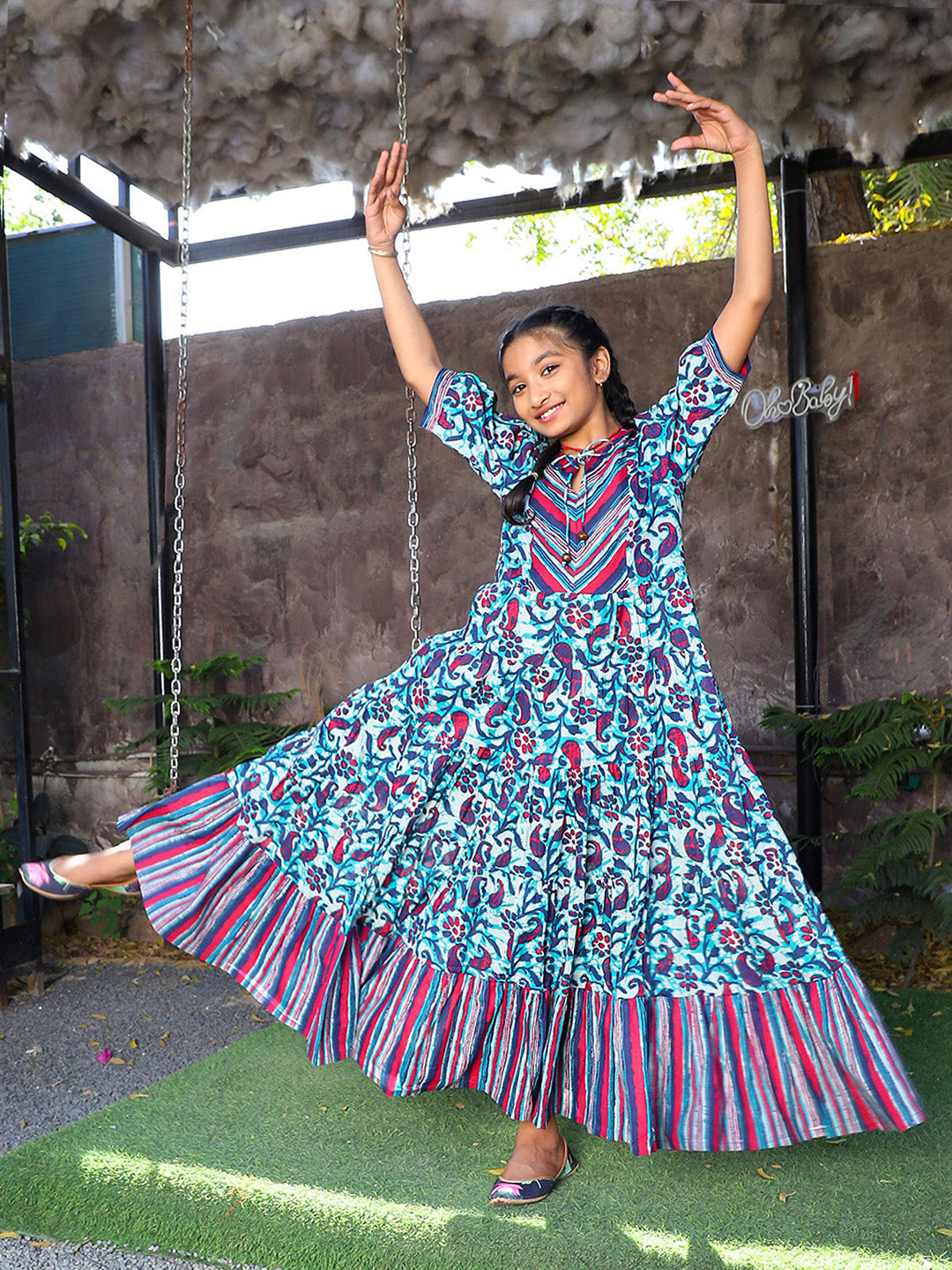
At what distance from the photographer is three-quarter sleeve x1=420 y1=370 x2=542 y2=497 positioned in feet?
8.53

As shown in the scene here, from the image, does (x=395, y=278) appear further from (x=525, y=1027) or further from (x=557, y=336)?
(x=525, y=1027)

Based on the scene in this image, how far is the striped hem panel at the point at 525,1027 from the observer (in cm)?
218

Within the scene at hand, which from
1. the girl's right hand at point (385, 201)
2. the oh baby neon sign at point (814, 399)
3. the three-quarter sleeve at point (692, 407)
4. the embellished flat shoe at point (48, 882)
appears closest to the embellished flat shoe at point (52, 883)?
the embellished flat shoe at point (48, 882)

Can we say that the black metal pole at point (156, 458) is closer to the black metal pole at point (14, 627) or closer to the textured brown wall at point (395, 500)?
the textured brown wall at point (395, 500)

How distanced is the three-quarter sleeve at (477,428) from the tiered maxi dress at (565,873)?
6.4 inches

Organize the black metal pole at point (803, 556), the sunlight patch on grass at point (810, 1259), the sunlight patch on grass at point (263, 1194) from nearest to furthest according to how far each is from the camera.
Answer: the sunlight patch on grass at point (810, 1259), the sunlight patch on grass at point (263, 1194), the black metal pole at point (803, 556)

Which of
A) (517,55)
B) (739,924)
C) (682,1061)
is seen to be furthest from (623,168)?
(682,1061)

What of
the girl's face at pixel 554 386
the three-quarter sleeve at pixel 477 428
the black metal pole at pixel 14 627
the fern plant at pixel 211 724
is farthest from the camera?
the fern plant at pixel 211 724

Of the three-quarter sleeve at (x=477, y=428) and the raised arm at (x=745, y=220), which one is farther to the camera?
the three-quarter sleeve at (x=477, y=428)

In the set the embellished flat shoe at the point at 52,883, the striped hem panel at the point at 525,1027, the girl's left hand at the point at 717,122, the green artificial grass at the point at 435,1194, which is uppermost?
the girl's left hand at the point at 717,122

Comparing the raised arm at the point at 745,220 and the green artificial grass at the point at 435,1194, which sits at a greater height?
the raised arm at the point at 745,220

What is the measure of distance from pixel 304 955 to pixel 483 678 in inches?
28.1

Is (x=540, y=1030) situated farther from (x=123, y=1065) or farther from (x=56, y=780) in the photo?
(x=56, y=780)

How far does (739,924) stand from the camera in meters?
2.28
